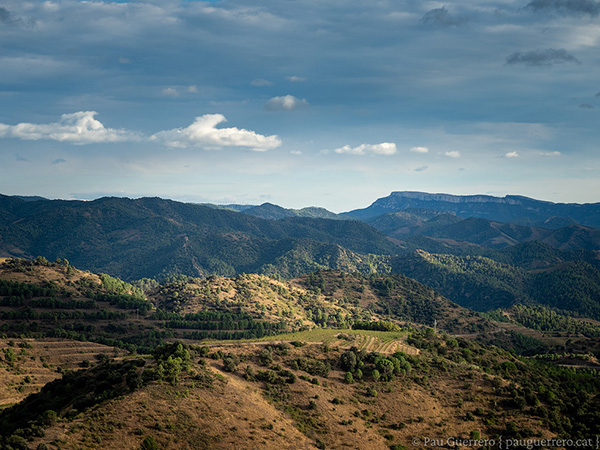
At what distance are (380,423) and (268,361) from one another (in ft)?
107

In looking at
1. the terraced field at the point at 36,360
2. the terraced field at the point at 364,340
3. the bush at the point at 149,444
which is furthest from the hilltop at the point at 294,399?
the terraced field at the point at 364,340

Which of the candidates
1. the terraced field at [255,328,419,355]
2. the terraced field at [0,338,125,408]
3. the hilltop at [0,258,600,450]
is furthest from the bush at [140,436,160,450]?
the terraced field at [0,338,125,408]

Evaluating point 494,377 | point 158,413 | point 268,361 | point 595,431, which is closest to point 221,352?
point 268,361

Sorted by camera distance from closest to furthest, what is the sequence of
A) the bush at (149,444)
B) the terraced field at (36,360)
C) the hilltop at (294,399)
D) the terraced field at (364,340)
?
the bush at (149,444)
the hilltop at (294,399)
the terraced field at (36,360)
the terraced field at (364,340)

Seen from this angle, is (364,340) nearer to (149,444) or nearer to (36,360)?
(149,444)

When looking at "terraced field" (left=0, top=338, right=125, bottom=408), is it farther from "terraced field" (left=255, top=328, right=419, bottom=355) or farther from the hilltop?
"terraced field" (left=255, top=328, right=419, bottom=355)

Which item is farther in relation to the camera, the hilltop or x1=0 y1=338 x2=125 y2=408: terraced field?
x1=0 y1=338 x2=125 y2=408: terraced field

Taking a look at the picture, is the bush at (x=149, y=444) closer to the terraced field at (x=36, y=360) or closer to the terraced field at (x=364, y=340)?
the terraced field at (x=364, y=340)

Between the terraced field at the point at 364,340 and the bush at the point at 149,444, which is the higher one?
the bush at the point at 149,444

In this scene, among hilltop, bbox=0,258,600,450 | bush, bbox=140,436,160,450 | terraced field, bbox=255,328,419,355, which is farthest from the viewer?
terraced field, bbox=255,328,419,355

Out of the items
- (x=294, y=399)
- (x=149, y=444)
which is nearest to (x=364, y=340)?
(x=294, y=399)

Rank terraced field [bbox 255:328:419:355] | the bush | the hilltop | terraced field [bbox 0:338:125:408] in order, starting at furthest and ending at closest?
1. terraced field [bbox 255:328:419:355]
2. terraced field [bbox 0:338:125:408]
3. the hilltop
4. the bush

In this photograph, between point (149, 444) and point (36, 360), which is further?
point (36, 360)

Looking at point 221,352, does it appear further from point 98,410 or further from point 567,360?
point 567,360
